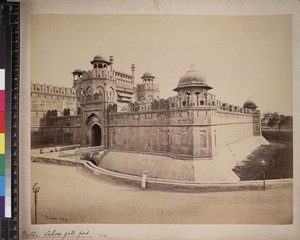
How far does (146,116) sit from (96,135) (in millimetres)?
298

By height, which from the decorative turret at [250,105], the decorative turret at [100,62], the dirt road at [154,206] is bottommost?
the dirt road at [154,206]

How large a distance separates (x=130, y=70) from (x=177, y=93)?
11.1 inches

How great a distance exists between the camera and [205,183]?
1716 mm

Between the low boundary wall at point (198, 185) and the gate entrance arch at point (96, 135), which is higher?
the gate entrance arch at point (96, 135)

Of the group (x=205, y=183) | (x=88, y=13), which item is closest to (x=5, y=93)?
(x=88, y=13)

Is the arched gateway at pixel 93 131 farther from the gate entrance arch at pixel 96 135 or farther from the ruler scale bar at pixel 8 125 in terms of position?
the ruler scale bar at pixel 8 125

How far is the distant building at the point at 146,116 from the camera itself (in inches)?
67.7

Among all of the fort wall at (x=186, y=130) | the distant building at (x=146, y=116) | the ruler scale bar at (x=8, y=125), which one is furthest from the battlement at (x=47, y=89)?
the fort wall at (x=186, y=130)

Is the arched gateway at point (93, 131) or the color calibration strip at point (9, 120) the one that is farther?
the arched gateway at point (93, 131)

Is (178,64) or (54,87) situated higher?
(178,64)

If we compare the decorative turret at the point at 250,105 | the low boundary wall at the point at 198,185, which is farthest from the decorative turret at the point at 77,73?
the decorative turret at the point at 250,105

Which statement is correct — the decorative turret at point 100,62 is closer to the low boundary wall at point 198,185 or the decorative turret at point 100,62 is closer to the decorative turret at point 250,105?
the low boundary wall at point 198,185

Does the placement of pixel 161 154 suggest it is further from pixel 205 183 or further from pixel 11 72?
pixel 11 72

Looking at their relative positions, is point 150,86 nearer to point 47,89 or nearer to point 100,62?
point 100,62
